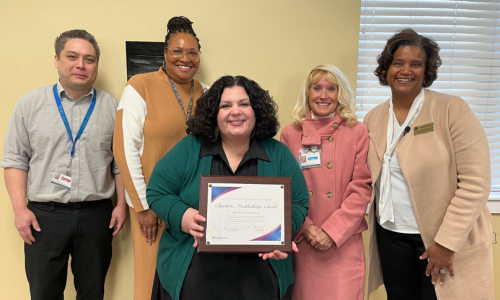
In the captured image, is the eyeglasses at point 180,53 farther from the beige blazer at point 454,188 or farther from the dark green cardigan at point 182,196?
the beige blazer at point 454,188

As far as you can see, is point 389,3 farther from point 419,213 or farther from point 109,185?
point 109,185

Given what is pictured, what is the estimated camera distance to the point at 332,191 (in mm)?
1731

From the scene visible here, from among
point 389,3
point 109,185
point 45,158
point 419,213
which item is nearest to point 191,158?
point 109,185

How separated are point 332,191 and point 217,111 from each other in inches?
31.2

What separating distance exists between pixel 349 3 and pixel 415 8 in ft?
2.18

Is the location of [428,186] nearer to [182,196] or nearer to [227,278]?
[227,278]

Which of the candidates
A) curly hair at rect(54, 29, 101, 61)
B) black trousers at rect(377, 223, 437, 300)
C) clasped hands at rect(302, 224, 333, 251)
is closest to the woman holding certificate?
clasped hands at rect(302, 224, 333, 251)

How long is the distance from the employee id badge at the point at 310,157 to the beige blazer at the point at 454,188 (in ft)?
1.10

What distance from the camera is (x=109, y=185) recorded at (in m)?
2.05

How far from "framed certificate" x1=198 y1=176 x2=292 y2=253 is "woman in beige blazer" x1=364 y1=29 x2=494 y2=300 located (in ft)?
2.25

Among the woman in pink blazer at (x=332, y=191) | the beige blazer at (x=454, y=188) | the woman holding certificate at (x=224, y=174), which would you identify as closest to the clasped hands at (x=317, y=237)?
the woman in pink blazer at (x=332, y=191)

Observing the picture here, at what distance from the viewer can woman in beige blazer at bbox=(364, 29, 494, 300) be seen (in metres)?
1.55

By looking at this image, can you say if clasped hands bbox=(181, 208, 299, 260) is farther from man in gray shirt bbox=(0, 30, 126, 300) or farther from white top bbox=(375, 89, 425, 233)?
man in gray shirt bbox=(0, 30, 126, 300)

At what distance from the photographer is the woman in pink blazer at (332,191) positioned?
1691 mm
